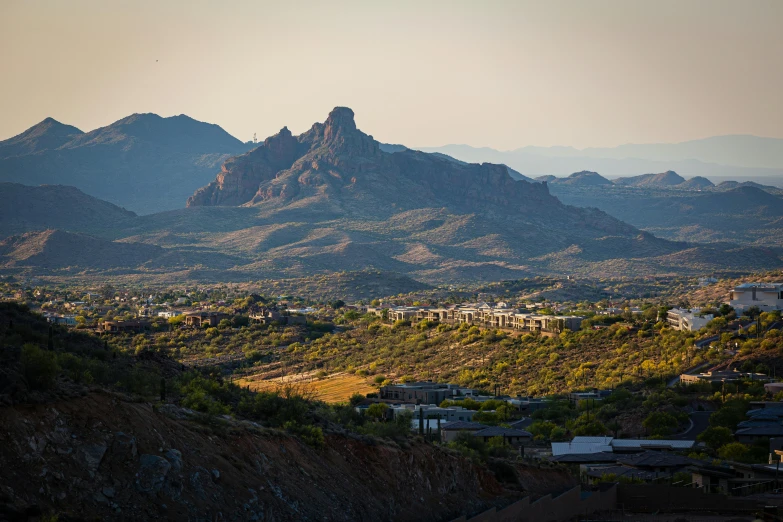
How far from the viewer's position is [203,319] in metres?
104

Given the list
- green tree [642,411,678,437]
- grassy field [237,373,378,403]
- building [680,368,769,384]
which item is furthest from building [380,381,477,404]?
green tree [642,411,678,437]

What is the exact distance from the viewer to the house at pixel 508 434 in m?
45.5

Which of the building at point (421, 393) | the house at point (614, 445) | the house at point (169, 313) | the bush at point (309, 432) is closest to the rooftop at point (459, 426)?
the house at point (614, 445)

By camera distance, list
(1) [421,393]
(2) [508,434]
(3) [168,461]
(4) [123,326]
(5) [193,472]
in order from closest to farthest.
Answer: (3) [168,461] < (5) [193,472] < (2) [508,434] < (1) [421,393] < (4) [123,326]

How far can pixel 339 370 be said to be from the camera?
278 ft

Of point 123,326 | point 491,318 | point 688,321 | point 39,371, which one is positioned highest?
point 39,371

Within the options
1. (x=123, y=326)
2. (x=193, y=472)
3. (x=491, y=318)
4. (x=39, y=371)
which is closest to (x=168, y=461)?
(x=193, y=472)

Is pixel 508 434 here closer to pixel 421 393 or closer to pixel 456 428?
pixel 456 428

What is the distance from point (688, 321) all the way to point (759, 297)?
63.0 feet

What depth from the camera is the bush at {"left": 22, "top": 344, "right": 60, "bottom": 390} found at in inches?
717

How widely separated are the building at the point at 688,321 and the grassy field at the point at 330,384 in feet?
75.3

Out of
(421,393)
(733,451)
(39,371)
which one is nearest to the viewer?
(39,371)

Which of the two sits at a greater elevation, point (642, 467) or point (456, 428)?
point (456, 428)

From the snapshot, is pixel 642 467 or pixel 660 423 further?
pixel 660 423
